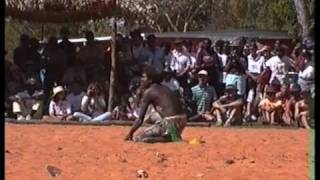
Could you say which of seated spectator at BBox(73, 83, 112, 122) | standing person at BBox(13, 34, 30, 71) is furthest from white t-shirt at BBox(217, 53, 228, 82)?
standing person at BBox(13, 34, 30, 71)

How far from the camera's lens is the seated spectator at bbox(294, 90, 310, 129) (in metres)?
12.4

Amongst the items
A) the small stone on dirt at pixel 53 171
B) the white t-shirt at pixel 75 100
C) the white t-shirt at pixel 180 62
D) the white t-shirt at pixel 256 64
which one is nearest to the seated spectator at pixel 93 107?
the white t-shirt at pixel 75 100

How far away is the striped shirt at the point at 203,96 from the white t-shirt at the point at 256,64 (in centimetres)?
82

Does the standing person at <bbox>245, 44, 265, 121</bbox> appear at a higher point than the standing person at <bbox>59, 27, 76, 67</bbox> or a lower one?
lower

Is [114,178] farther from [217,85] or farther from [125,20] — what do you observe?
[125,20]

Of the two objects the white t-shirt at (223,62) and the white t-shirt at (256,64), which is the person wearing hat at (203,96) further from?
the white t-shirt at (256,64)

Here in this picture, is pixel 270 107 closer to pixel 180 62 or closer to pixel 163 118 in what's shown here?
pixel 180 62

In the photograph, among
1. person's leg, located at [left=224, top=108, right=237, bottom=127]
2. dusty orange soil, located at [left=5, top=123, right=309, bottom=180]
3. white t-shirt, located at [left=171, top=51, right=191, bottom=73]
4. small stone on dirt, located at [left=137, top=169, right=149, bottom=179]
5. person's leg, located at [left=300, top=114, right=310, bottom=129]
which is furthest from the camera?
white t-shirt, located at [left=171, top=51, right=191, bottom=73]

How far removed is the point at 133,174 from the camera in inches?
289

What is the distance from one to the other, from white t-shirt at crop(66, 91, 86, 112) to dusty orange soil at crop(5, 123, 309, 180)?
2001mm

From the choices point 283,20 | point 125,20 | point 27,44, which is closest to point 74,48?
point 27,44

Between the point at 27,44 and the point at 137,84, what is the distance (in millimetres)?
2148

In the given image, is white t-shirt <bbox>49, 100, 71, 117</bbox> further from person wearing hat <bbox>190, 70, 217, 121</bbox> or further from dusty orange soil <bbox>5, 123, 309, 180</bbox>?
person wearing hat <bbox>190, 70, 217, 121</bbox>

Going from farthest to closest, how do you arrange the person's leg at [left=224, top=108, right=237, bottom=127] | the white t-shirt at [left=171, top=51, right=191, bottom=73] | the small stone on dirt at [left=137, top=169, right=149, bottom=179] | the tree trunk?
the tree trunk, the white t-shirt at [left=171, top=51, right=191, bottom=73], the person's leg at [left=224, top=108, right=237, bottom=127], the small stone on dirt at [left=137, top=169, right=149, bottom=179]
